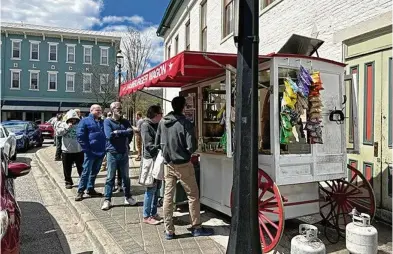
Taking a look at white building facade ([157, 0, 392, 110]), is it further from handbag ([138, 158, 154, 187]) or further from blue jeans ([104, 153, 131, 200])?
blue jeans ([104, 153, 131, 200])

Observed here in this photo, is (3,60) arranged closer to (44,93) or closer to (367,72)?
(44,93)

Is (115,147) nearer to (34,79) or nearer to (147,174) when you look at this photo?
(147,174)

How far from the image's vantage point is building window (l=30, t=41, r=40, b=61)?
35.2 metres

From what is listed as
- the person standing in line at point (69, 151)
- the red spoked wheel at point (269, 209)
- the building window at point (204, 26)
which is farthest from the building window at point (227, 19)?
the red spoked wheel at point (269, 209)

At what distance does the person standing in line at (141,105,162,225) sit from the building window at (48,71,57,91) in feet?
112

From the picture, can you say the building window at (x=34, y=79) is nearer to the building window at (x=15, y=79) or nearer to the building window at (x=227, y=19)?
the building window at (x=15, y=79)

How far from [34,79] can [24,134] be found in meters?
21.9

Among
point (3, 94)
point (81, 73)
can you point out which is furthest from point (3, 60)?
point (81, 73)

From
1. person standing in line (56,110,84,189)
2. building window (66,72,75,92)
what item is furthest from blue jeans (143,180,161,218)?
building window (66,72,75,92)

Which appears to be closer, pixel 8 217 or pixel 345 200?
pixel 8 217

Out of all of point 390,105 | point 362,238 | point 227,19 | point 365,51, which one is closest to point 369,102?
point 390,105

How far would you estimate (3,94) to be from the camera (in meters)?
34.0

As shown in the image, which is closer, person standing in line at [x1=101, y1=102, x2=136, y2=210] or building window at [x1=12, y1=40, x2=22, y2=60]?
person standing in line at [x1=101, y1=102, x2=136, y2=210]

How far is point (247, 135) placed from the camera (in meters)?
2.93
